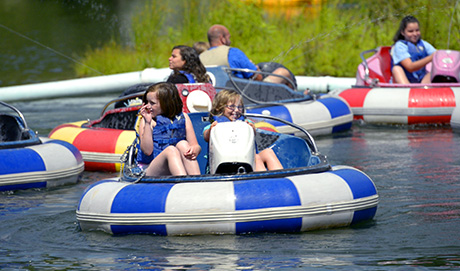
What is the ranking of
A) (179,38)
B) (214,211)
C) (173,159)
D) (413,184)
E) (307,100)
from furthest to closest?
(179,38) < (307,100) < (413,184) < (173,159) < (214,211)

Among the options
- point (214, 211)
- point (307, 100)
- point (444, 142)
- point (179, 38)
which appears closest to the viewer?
point (214, 211)

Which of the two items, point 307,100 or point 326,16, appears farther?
point 326,16

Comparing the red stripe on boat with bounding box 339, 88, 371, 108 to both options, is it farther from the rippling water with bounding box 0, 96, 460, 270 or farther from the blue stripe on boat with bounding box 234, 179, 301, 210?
the blue stripe on boat with bounding box 234, 179, 301, 210

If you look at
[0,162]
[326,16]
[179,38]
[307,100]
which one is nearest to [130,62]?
[179,38]

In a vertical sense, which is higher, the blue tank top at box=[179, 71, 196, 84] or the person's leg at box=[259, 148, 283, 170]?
the blue tank top at box=[179, 71, 196, 84]

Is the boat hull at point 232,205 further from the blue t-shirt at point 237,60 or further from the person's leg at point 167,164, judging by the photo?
the blue t-shirt at point 237,60

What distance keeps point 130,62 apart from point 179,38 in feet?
3.69

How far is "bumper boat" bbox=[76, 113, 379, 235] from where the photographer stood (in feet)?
16.7

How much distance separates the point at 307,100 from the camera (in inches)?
398

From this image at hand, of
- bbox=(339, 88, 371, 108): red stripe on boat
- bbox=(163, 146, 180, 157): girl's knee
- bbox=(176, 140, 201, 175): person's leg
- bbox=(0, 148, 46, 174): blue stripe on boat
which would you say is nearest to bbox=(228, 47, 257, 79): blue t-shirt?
bbox=(339, 88, 371, 108): red stripe on boat

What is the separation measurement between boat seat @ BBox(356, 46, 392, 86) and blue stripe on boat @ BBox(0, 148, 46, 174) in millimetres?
5404

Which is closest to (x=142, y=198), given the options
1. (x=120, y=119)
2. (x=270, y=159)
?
(x=270, y=159)

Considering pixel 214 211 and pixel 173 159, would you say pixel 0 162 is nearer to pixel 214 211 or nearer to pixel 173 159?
pixel 173 159

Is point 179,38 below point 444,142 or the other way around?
the other way around
